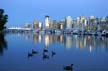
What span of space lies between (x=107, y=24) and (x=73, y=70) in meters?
129

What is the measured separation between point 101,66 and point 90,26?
493ft

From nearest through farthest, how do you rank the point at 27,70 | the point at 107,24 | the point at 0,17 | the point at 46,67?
the point at 27,70 < the point at 46,67 < the point at 0,17 < the point at 107,24

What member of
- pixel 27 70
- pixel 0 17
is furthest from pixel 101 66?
pixel 0 17

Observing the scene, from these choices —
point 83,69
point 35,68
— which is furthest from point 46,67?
point 83,69

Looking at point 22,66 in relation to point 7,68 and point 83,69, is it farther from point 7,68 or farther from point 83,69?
point 83,69

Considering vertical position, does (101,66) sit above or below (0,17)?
below

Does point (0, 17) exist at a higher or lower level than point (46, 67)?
higher

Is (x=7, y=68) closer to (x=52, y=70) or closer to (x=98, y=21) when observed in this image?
(x=52, y=70)

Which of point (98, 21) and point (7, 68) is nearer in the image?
point (7, 68)

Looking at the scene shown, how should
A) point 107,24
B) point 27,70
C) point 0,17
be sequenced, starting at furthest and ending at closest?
point 107,24 < point 0,17 < point 27,70

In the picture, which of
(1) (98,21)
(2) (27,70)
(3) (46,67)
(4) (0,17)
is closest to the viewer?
(2) (27,70)

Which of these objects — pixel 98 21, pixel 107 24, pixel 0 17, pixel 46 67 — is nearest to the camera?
pixel 46 67

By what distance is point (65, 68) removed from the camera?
93.6ft

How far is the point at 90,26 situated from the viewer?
593 ft
